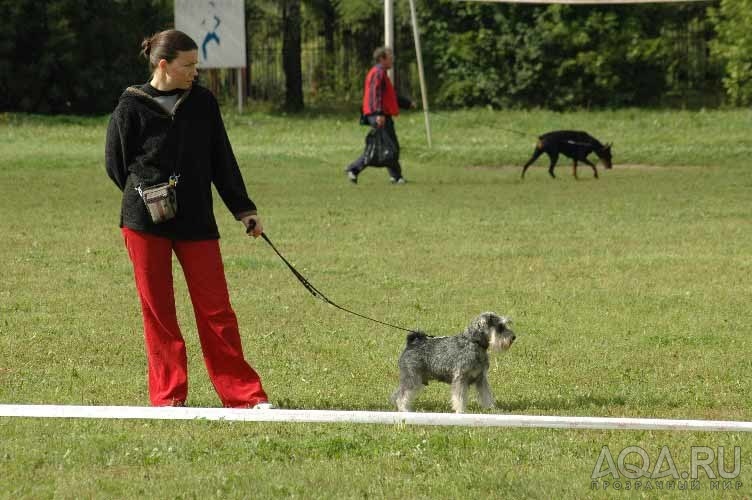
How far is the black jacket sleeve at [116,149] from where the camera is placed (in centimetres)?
687

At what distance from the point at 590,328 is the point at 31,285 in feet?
16.3

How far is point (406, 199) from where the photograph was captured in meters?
19.3

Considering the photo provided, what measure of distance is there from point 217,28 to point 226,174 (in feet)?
90.3

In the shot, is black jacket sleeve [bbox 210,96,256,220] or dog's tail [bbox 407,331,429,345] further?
dog's tail [bbox 407,331,429,345]

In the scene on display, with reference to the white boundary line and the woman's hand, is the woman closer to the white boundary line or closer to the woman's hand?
the woman's hand

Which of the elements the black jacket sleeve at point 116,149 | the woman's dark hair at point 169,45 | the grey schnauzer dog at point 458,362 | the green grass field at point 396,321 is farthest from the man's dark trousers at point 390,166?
the woman's dark hair at point 169,45

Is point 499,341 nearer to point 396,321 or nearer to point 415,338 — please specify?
point 415,338

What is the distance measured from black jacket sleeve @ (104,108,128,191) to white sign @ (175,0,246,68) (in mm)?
27386

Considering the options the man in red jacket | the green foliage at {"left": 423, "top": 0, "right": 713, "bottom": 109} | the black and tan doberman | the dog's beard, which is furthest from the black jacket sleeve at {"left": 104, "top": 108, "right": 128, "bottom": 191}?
the green foliage at {"left": 423, "top": 0, "right": 713, "bottom": 109}

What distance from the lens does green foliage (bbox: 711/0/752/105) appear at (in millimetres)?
32656

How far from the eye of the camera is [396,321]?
407 inches

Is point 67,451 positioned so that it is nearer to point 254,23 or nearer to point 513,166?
point 513,166

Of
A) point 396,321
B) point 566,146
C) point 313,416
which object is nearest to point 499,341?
point 313,416

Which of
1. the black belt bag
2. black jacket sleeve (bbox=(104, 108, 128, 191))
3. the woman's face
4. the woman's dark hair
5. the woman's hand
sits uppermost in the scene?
the woman's dark hair
